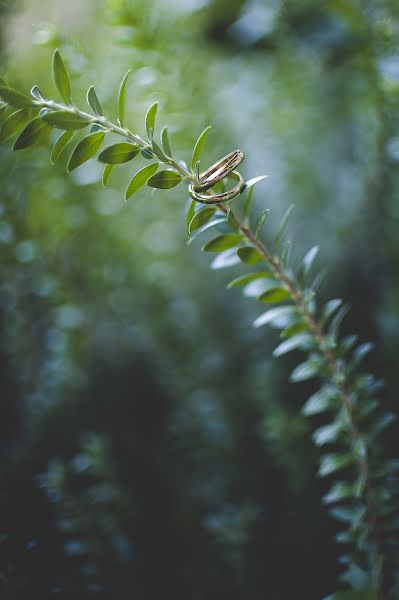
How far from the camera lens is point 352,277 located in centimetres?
66

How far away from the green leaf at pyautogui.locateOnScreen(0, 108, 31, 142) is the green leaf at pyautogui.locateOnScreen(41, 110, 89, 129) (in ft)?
0.08

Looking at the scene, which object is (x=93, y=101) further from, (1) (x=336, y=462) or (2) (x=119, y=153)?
(1) (x=336, y=462)

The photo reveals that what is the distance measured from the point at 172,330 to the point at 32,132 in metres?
0.38

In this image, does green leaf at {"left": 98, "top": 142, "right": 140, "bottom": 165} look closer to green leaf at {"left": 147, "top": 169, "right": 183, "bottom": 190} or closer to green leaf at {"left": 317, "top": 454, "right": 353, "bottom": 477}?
green leaf at {"left": 147, "top": 169, "right": 183, "bottom": 190}

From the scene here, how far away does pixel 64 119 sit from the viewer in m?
0.24

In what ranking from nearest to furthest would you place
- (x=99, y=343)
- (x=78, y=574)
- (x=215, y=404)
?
1. (x=78, y=574)
2. (x=215, y=404)
3. (x=99, y=343)

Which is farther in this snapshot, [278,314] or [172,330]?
[172,330]

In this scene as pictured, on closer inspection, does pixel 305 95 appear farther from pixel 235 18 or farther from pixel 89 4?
pixel 89 4

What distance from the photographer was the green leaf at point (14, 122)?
0.25 m

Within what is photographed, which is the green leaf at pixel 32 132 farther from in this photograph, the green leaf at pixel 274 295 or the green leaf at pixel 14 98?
the green leaf at pixel 274 295

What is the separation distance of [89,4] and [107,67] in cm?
27

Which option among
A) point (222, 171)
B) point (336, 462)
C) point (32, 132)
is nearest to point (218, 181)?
point (222, 171)

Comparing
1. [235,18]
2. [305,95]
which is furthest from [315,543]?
[235,18]

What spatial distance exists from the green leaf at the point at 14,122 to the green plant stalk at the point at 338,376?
14 centimetres
